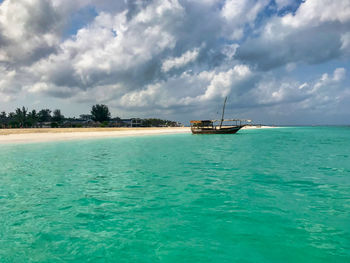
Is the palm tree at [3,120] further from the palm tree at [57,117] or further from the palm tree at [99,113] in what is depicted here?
the palm tree at [99,113]

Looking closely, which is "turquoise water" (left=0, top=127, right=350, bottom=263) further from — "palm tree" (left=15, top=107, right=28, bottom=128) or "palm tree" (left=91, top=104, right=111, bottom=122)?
"palm tree" (left=91, top=104, right=111, bottom=122)

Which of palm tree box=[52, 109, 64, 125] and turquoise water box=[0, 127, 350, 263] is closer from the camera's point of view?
turquoise water box=[0, 127, 350, 263]

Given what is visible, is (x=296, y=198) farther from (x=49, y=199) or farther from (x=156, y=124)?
(x=156, y=124)

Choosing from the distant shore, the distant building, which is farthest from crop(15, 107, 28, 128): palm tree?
the distant building

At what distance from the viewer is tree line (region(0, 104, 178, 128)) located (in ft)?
266

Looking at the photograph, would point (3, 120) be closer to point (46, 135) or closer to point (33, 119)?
point (33, 119)

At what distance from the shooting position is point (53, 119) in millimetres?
97375

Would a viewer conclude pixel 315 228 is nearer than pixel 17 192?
Yes

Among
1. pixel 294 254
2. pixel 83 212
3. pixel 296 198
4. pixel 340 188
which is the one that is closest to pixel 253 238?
pixel 294 254

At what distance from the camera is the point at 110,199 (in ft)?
22.9

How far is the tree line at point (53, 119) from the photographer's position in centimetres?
8112

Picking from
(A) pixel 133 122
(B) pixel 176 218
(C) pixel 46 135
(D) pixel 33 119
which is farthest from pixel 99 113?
(B) pixel 176 218

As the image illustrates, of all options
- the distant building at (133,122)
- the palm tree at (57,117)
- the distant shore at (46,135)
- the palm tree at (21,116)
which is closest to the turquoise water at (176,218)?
the distant shore at (46,135)

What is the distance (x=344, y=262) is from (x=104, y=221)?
464 cm
